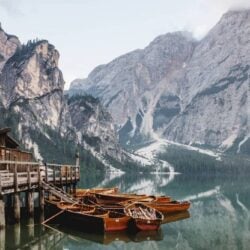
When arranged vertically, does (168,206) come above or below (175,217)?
above

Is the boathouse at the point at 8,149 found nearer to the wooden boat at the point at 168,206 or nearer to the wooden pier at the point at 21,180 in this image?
the wooden pier at the point at 21,180

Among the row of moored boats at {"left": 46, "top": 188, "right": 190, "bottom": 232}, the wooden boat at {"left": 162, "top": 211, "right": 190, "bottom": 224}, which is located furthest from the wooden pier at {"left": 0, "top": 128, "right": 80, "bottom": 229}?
the wooden boat at {"left": 162, "top": 211, "right": 190, "bottom": 224}

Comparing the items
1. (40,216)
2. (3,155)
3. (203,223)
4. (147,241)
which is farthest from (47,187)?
(203,223)

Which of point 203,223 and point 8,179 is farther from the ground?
point 8,179

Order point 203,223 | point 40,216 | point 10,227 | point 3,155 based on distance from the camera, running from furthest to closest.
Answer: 1. point 203,223
2. point 3,155
3. point 40,216
4. point 10,227

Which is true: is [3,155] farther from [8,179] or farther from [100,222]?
[100,222]

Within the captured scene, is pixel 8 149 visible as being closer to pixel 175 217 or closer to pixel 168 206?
pixel 168 206

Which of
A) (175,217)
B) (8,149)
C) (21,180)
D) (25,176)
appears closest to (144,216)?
(21,180)
